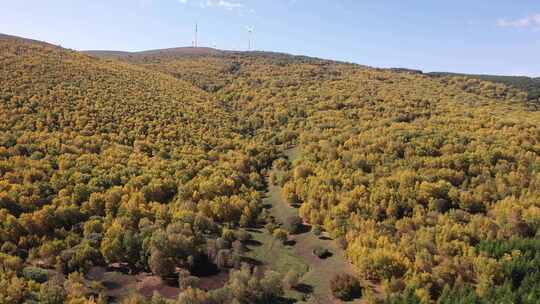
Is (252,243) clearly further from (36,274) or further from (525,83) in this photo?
(525,83)

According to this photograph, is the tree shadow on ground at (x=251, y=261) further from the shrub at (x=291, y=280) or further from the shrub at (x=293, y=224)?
the shrub at (x=293, y=224)

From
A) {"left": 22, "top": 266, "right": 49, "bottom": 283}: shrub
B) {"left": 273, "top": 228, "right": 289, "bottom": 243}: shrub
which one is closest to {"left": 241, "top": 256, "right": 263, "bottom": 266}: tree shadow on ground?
{"left": 273, "top": 228, "right": 289, "bottom": 243}: shrub

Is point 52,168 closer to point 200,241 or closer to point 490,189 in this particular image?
point 200,241

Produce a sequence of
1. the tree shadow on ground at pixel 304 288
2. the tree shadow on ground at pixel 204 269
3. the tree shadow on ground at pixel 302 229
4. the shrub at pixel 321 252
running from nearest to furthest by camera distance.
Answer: the tree shadow on ground at pixel 304 288 < the tree shadow on ground at pixel 204 269 < the shrub at pixel 321 252 < the tree shadow on ground at pixel 302 229

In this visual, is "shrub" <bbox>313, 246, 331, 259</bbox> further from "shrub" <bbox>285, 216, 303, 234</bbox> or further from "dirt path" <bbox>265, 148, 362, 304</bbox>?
"shrub" <bbox>285, 216, 303, 234</bbox>

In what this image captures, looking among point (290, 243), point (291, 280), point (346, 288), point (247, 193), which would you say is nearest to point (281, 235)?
point (290, 243)

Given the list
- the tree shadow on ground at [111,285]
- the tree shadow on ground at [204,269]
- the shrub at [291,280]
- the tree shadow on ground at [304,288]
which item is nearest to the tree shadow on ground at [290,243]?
the tree shadow on ground at [304,288]

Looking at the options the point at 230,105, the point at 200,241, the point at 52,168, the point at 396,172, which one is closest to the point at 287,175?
the point at 396,172
